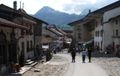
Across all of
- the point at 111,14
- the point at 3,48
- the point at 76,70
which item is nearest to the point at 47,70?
the point at 76,70

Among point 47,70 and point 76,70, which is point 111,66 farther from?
point 47,70

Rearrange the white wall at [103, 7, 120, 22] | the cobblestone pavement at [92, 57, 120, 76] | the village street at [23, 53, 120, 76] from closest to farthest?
1. the village street at [23, 53, 120, 76]
2. the cobblestone pavement at [92, 57, 120, 76]
3. the white wall at [103, 7, 120, 22]

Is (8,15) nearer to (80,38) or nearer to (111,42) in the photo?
(111,42)

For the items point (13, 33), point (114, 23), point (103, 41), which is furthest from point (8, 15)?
point (103, 41)

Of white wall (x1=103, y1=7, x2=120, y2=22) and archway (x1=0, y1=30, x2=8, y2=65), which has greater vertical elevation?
white wall (x1=103, y1=7, x2=120, y2=22)

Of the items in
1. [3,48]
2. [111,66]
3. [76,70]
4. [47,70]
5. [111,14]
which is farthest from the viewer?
[111,14]

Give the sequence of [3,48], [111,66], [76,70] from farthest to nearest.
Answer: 1. [111,66]
2. [76,70]
3. [3,48]

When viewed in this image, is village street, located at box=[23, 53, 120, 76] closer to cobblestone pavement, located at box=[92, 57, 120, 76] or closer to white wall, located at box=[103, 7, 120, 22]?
cobblestone pavement, located at box=[92, 57, 120, 76]

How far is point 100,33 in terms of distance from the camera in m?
73.8

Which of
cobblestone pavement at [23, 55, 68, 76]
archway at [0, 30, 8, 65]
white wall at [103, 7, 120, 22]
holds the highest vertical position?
white wall at [103, 7, 120, 22]

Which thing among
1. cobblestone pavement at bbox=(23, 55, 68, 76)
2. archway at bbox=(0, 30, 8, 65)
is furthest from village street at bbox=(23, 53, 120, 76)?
archway at bbox=(0, 30, 8, 65)

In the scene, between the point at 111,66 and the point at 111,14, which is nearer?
the point at 111,66

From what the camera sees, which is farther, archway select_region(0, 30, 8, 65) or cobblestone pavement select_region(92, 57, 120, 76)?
cobblestone pavement select_region(92, 57, 120, 76)

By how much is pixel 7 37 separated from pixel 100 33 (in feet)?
157
